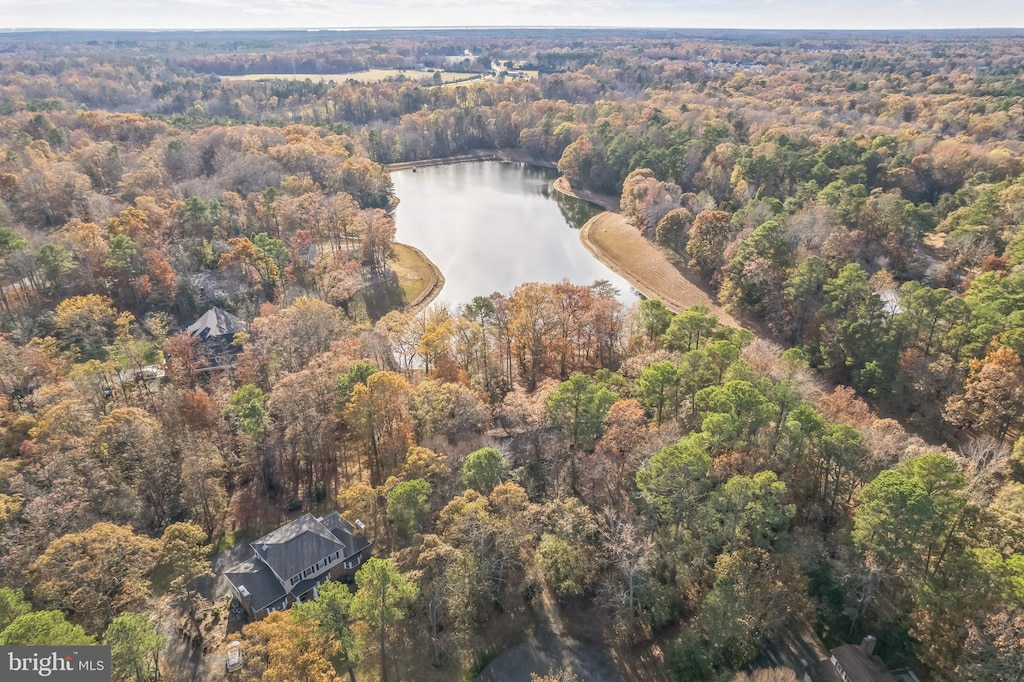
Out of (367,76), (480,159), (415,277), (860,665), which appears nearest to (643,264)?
(415,277)

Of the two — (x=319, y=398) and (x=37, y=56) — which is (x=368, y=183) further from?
(x=37, y=56)

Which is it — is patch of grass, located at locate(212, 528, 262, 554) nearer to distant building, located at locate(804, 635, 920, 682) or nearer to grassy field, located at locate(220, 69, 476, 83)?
distant building, located at locate(804, 635, 920, 682)

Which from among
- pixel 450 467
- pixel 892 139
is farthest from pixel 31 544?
pixel 892 139

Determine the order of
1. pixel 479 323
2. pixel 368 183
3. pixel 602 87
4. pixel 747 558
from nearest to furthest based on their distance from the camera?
1. pixel 747 558
2. pixel 479 323
3. pixel 368 183
4. pixel 602 87

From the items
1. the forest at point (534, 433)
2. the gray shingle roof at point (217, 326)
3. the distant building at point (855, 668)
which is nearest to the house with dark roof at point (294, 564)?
the forest at point (534, 433)

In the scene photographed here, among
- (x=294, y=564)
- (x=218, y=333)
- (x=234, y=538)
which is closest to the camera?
(x=294, y=564)

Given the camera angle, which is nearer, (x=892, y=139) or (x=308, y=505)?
(x=308, y=505)

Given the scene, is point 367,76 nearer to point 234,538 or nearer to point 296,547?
point 234,538
